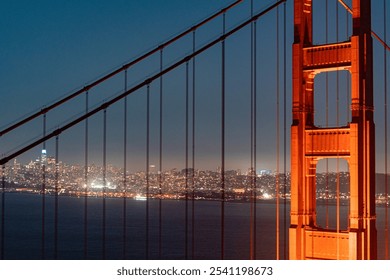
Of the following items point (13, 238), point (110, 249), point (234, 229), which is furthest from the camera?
point (234, 229)

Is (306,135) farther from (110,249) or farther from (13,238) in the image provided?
(13,238)

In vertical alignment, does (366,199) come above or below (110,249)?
above

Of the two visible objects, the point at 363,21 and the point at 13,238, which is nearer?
the point at 363,21

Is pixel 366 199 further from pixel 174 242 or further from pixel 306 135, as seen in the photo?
pixel 174 242
